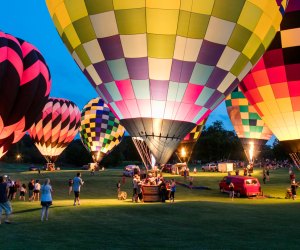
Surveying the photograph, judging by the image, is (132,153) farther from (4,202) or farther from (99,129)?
(4,202)

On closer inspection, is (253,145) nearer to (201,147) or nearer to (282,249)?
(282,249)

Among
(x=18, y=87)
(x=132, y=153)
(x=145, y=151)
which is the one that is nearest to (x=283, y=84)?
(x=145, y=151)

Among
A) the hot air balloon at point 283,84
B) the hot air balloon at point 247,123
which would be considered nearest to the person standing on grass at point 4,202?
the hot air balloon at point 283,84

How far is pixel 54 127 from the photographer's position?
39375 millimetres

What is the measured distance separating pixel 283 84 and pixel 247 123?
44.0ft

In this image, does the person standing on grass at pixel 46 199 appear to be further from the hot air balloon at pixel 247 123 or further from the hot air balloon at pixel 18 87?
the hot air balloon at pixel 247 123

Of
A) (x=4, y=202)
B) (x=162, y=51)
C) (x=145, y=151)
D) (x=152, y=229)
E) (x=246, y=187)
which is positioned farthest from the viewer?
(x=246, y=187)

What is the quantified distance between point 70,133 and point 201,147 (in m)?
46.0

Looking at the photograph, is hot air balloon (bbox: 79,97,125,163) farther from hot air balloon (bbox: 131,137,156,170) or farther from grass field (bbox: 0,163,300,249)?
grass field (bbox: 0,163,300,249)

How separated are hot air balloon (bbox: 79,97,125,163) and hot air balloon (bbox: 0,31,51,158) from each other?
791 inches

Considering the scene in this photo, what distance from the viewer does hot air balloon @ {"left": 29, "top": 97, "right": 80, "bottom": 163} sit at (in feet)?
128

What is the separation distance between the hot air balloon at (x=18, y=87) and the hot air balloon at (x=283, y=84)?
12.5m

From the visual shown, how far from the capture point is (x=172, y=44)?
14141mm

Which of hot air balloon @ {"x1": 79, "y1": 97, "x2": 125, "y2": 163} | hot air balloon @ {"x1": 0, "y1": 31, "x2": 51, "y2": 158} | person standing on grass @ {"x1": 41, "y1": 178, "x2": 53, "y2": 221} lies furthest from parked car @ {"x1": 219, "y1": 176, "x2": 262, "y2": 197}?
hot air balloon @ {"x1": 79, "y1": 97, "x2": 125, "y2": 163}
